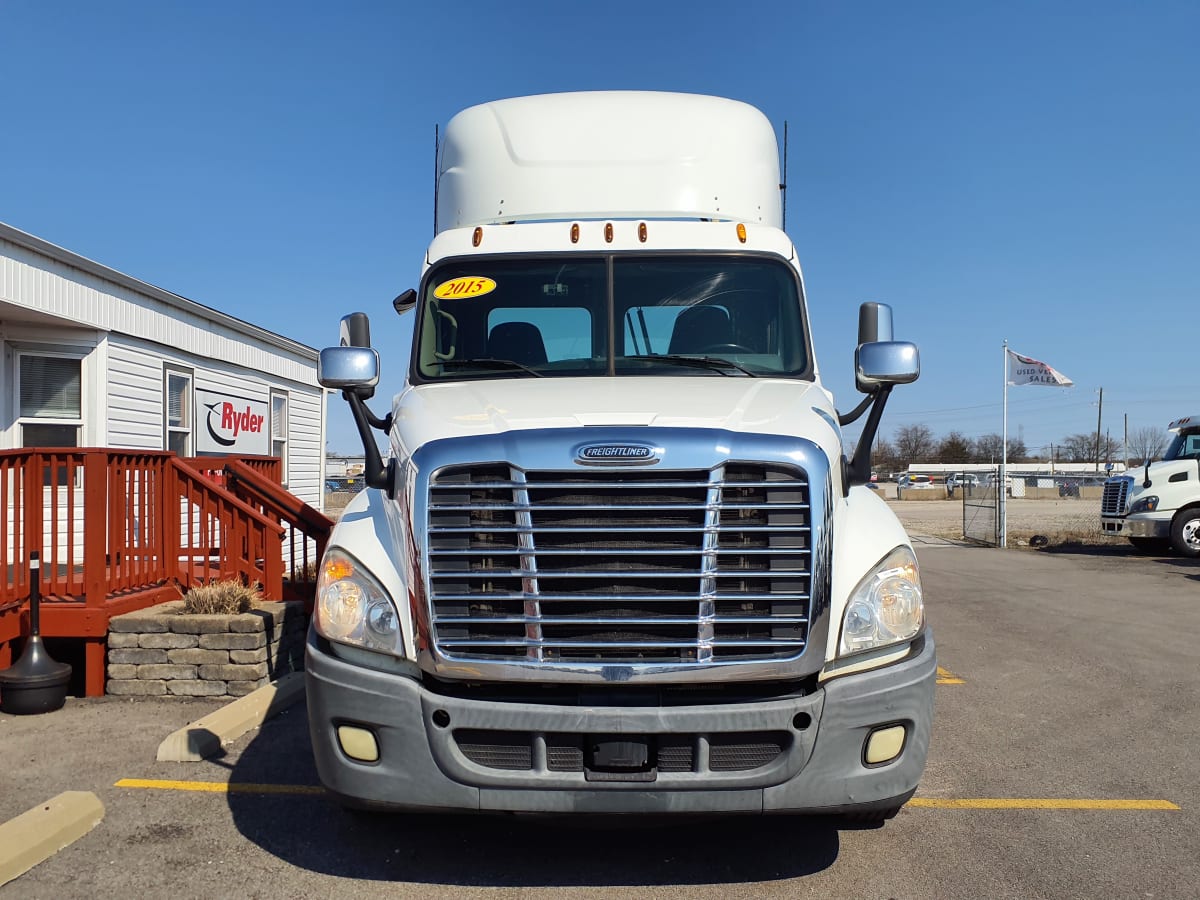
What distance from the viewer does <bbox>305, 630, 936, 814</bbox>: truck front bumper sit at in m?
3.32

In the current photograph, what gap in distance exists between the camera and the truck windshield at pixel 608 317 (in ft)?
15.6

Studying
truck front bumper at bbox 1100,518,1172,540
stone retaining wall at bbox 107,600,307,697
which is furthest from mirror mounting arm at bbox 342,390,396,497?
truck front bumper at bbox 1100,518,1172,540

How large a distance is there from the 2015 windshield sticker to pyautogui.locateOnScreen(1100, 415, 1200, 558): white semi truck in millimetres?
18361

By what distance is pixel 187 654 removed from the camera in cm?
640

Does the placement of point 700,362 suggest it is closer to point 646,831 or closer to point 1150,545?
point 646,831

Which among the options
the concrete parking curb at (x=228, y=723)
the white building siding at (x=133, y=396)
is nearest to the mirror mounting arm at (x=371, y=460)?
the concrete parking curb at (x=228, y=723)

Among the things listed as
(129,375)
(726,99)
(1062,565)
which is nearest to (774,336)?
(726,99)

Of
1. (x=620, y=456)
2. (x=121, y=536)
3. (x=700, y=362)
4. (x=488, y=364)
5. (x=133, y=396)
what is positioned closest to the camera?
(x=620, y=456)

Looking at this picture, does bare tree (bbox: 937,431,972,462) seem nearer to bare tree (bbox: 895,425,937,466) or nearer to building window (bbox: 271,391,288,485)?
bare tree (bbox: 895,425,937,466)

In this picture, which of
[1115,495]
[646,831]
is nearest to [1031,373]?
[1115,495]

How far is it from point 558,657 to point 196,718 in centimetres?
360

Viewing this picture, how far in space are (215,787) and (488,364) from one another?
2.48 metres

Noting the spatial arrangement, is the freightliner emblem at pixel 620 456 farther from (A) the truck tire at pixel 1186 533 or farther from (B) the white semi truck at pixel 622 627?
(A) the truck tire at pixel 1186 533

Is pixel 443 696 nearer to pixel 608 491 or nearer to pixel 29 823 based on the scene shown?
pixel 608 491
